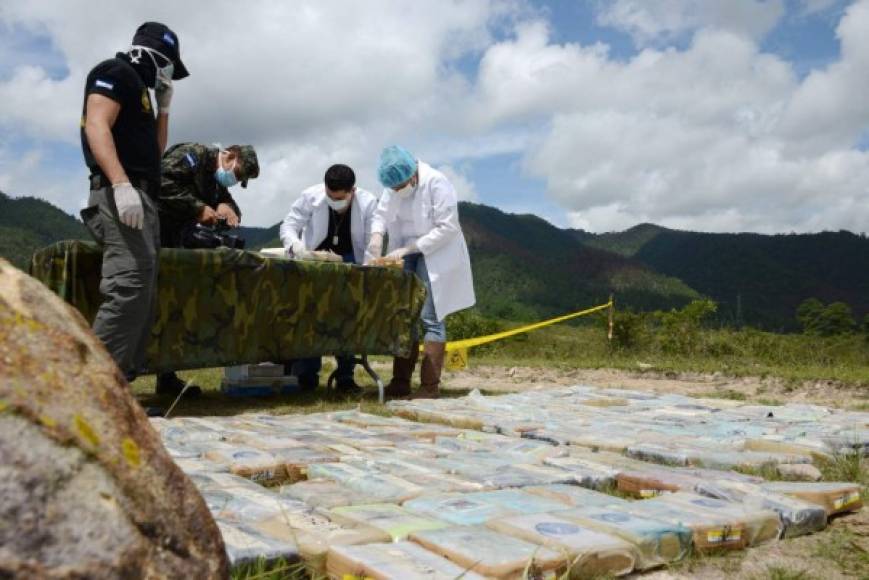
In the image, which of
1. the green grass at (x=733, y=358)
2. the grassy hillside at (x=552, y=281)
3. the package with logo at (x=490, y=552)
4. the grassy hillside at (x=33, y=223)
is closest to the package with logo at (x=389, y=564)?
the package with logo at (x=490, y=552)

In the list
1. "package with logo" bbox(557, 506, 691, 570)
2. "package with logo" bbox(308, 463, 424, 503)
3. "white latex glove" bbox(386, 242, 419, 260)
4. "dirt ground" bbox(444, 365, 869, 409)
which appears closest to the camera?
"package with logo" bbox(557, 506, 691, 570)

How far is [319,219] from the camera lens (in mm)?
5969

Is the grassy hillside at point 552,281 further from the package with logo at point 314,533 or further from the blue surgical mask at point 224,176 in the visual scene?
the package with logo at point 314,533

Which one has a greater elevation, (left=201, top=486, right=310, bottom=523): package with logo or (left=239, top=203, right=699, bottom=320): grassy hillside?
(left=239, top=203, right=699, bottom=320): grassy hillside

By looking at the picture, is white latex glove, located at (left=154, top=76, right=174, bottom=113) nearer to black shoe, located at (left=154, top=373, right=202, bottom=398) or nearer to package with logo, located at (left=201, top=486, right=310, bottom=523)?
black shoe, located at (left=154, top=373, right=202, bottom=398)

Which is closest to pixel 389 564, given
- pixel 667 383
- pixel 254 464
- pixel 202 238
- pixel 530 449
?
pixel 254 464

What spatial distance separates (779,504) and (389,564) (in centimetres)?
121

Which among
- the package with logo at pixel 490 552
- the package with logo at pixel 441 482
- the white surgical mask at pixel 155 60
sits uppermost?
the white surgical mask at pixel 155 60

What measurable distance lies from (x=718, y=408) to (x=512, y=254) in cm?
8372

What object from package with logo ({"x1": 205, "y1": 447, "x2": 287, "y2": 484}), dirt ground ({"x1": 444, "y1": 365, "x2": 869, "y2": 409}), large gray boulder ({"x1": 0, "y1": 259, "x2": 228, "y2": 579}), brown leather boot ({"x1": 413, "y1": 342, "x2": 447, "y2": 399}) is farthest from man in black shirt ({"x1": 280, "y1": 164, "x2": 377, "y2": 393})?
large gray boulder ({"x1": 0, "y1": 259, "x2": 228, "y2": 579})

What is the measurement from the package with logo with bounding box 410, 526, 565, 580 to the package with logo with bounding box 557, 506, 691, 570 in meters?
0.24

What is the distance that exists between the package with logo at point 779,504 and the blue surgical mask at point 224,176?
3.62m

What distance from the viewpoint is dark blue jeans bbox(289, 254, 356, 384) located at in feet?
19.3

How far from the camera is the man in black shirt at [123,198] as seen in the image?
3.58m
